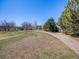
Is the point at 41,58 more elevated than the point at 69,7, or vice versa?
the point at 69,7

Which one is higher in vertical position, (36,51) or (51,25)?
(51,25)

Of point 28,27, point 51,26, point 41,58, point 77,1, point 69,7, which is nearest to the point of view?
point 41,58

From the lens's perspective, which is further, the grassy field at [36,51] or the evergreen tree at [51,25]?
the evergreen tree at [51,25]

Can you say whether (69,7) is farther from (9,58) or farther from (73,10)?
(9,58)

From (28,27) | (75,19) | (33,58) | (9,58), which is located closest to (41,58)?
(33,58)

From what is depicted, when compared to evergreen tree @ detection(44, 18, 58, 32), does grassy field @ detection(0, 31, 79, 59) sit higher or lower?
lower

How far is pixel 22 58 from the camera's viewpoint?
33.3ft

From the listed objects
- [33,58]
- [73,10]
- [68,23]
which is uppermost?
[73,10]

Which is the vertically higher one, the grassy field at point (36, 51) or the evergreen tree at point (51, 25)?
the evergreen tree at point (51, 25)

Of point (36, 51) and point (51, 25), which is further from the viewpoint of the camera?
point (51, 25)

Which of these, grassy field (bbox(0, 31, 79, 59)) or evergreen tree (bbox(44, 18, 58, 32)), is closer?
grassy field (bbox(0, 31, 79, 59))

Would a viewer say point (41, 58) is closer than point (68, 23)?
Yes

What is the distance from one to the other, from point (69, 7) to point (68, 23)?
8.92ft

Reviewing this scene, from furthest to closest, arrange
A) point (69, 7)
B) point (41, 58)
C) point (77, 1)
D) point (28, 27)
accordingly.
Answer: point (28, 27), point (69, 7), point (77, 1), point (41, 58)
